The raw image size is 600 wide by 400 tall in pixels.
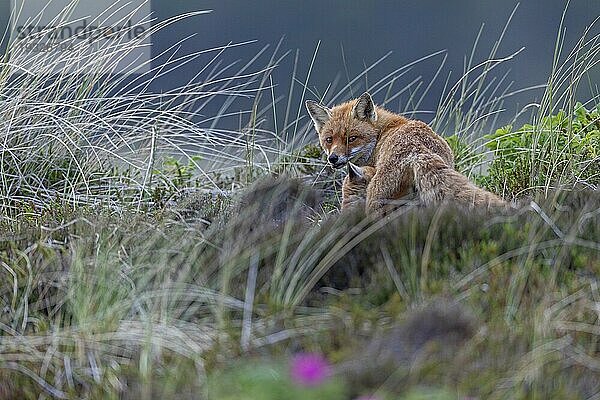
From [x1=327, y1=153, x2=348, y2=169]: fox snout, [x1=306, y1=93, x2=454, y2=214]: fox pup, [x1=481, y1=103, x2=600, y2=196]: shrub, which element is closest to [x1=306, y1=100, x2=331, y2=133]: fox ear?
[x1=306, y1=93, x2=454, y2=214]: fox pup

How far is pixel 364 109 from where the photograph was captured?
637cm

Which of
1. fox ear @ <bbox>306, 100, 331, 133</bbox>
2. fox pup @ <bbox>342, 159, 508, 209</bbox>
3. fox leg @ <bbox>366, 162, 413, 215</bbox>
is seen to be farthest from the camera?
fox ear @ <bbox>306, 100, 331, 133</bbox>

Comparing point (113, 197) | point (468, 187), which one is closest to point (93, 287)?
point (468, 187)

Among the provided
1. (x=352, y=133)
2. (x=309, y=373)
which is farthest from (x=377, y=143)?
(x=309, y=373)

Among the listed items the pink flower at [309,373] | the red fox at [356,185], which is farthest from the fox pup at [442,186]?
the pink flower at [309,373]

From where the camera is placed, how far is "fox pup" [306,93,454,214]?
224 inches

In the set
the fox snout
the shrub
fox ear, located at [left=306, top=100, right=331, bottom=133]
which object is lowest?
the shrub

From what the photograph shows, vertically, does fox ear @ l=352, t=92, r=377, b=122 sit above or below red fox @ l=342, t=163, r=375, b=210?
above

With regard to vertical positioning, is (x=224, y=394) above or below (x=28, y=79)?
below

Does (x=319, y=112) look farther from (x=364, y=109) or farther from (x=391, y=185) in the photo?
(x=391, y=185)

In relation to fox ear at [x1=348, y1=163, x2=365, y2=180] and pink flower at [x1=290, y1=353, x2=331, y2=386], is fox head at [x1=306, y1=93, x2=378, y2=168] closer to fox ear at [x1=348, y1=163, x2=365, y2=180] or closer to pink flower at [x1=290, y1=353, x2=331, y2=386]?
fox ear at [x1=348, y1=163, x2=365, y2=180]

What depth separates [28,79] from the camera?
8188 millimetres

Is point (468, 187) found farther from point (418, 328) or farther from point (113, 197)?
point (113, 197)

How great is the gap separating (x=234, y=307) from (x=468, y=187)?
193 centimetres
